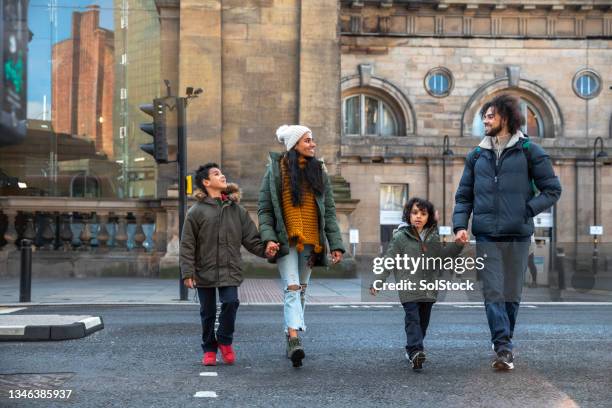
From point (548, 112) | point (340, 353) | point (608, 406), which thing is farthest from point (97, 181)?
point (548, 112)

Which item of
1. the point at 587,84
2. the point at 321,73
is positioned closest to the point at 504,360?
the point at 321,73

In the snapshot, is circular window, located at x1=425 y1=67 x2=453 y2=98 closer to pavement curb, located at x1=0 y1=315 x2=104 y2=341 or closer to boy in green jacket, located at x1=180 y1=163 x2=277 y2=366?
pavement curb, located at x1=0 y1=315 x2=104 y2=341

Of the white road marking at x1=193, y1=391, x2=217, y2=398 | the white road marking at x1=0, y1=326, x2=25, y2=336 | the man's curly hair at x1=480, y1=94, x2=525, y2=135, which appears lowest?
the white road marking at x1=193, y1=391, x2=217, y2=398

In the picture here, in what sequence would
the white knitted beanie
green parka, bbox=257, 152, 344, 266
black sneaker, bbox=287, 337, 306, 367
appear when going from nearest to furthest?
black sneaker, bbox=287, 337, 306, 367 < green parka, bbox=257, 152, 344, 266 < the white knitted beanie

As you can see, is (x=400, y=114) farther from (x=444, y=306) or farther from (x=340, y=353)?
(x=340, y=353)

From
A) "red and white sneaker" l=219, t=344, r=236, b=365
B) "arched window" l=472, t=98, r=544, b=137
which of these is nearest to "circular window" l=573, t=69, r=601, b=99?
"arched window" l=472, t=98, r=544, b=137

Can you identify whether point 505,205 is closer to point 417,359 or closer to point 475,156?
point 475,156

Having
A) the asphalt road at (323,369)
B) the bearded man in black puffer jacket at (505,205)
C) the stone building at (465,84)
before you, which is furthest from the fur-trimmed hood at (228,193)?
the stone building at (465,84)

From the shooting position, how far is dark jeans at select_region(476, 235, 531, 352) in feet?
20.3

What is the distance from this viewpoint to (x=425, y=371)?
6145 millimetres

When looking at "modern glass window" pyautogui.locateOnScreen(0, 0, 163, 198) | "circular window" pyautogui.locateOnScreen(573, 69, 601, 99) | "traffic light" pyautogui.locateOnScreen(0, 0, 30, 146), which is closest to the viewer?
"traffic light" pyautogui.locateOnScreen(0, 0, 30, 146)

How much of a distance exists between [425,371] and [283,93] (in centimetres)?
1576

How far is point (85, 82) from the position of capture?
2384 centimetres

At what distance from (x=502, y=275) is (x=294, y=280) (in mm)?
1540
